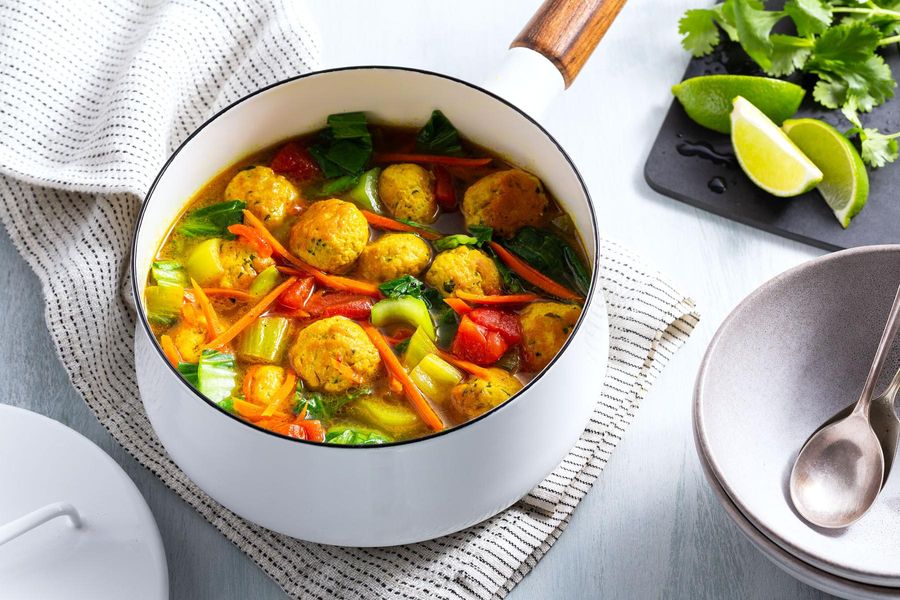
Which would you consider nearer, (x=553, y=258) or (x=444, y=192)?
(x=553, y=258)

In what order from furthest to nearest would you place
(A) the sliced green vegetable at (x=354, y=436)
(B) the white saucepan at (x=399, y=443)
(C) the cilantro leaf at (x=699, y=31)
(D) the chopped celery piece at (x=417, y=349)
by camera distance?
(C) the cilantro leaf at (x=699, y=31) < (D) the chopped celery piece at (x=417, y=349) < (A) the sliced green vegetable at (x=354, y=436) < (B) the white saucepan at (x=399, y=443)

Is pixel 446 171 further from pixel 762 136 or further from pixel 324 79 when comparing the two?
pixel 762 136

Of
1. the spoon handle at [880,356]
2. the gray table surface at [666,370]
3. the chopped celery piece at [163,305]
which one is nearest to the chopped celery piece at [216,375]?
the chopped celery piece at [163,305]

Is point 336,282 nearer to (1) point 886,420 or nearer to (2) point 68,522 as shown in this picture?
(2) point 68,522

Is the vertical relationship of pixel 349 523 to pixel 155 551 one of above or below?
above

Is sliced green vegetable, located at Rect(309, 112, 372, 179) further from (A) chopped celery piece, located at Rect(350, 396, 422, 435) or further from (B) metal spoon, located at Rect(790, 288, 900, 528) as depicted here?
(B) metal spoon, located at Rect(790, 288, 900, 528)

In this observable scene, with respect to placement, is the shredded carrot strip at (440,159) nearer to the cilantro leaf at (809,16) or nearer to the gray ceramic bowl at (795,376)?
the gray ceramic bowl at (795,376)

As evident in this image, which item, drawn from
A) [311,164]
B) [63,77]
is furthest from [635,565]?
[63,77]

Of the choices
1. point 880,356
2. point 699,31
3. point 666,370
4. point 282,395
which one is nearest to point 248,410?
point 282,395
